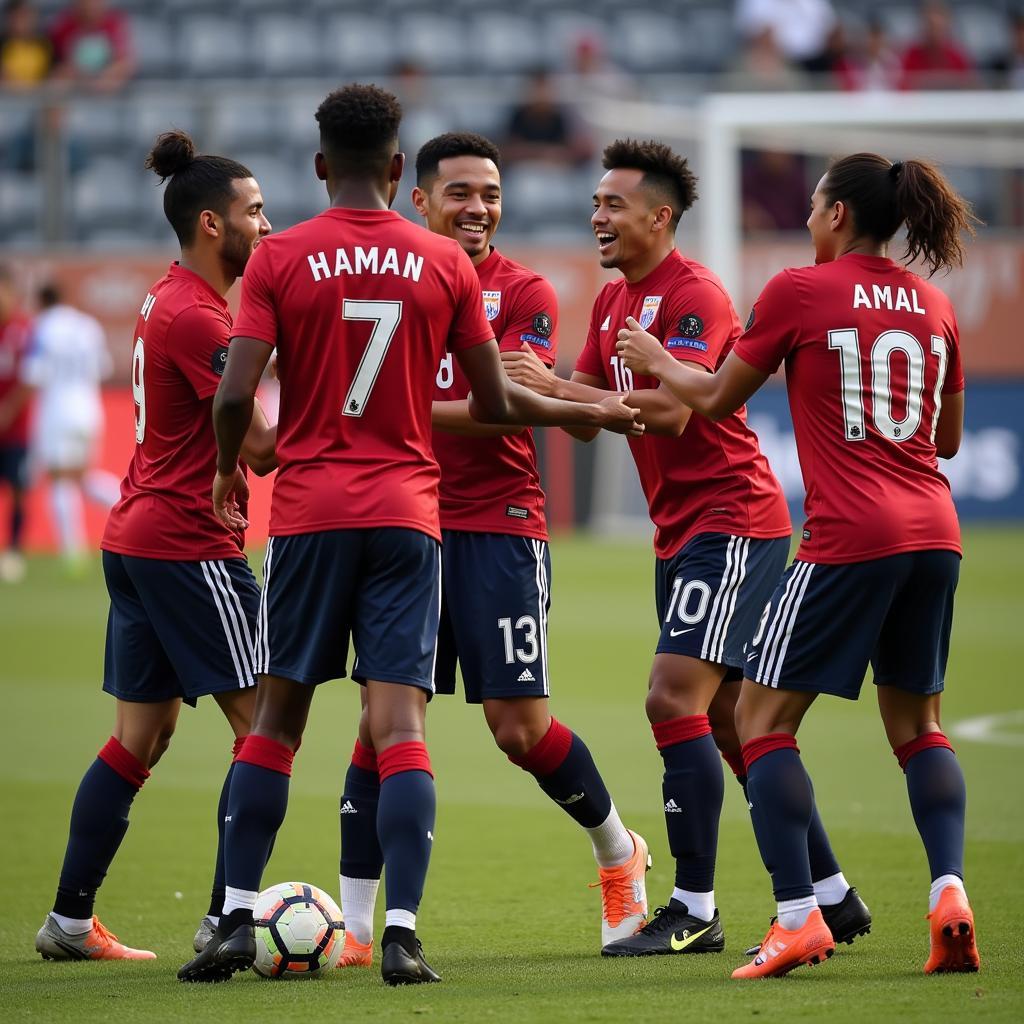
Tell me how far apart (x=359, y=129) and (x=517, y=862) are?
3.23 meters

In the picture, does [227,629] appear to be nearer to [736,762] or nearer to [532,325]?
[532,325]

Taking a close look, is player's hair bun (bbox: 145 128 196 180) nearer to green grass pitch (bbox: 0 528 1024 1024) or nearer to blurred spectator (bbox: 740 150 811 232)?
green grass pitch (bbox: 0 528 1024 1024)

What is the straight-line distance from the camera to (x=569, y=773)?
5586mm

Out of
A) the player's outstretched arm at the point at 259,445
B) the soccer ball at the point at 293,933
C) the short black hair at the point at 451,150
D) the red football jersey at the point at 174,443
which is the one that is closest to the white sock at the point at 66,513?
the short black hair at the point at 451,150

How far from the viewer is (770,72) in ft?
71.4

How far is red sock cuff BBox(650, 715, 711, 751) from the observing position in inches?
216

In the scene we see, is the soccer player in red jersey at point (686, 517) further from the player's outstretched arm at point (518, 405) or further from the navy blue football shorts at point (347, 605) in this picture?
the navy blue football shorts at point (347, 605)

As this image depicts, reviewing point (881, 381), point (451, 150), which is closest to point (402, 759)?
point (881, 381)

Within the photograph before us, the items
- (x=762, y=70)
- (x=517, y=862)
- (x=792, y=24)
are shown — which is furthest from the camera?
(x=792, y=24)

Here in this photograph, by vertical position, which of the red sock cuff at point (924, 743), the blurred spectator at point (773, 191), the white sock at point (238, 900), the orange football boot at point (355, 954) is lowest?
the orange football boot at point (355, 954)

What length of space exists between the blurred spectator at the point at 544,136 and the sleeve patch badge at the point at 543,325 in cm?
1581

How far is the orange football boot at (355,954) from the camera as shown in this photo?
17.3ft

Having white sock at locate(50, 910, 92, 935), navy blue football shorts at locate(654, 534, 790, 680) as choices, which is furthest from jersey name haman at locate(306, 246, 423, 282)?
white sock at locate(50, 910, 92, 935)

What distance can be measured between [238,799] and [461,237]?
203 cm
